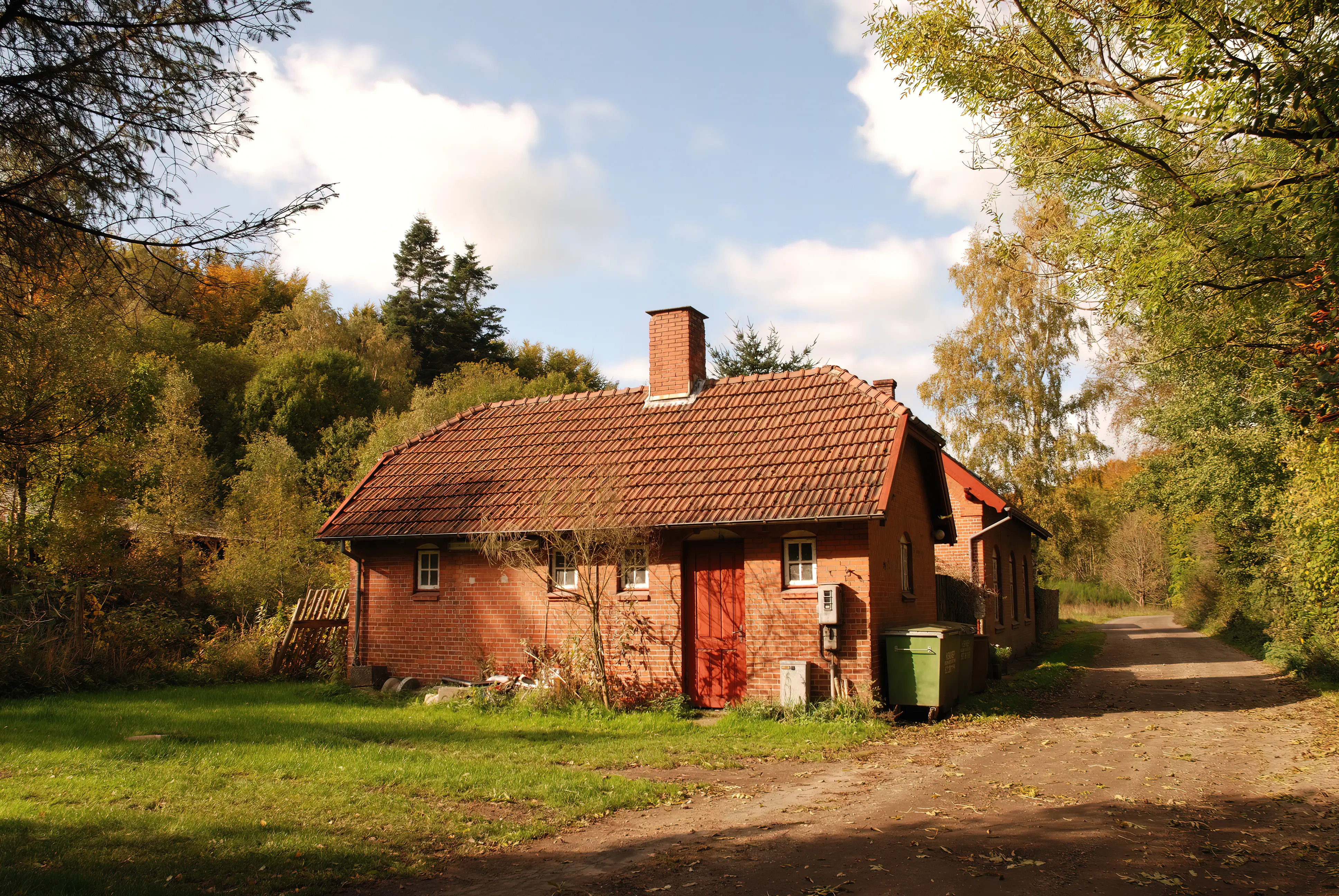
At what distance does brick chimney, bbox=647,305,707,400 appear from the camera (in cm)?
1736

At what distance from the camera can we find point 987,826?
7.35 meters

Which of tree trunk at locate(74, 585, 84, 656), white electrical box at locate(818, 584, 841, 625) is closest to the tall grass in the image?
white electrical box at locate(818, 584, 841, 625)

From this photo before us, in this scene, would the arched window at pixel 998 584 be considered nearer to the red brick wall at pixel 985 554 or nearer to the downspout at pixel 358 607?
the red brick wall at pixel 985 554

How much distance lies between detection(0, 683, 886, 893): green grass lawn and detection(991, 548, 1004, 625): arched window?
1191 cm

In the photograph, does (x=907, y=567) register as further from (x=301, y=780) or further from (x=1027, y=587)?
(x=1027, y=587)

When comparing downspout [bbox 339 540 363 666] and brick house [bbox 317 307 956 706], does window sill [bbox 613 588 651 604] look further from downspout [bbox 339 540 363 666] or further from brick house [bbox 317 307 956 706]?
downspout [bbox 339 540 363 666]

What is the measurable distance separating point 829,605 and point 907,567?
135 inches

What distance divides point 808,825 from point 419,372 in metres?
43.7

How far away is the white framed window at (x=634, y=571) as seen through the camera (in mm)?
14383

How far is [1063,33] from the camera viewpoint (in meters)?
9.46

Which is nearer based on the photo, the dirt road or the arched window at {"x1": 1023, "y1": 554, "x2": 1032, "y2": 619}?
the dirt road

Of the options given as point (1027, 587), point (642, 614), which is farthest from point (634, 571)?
point (1027, 587)

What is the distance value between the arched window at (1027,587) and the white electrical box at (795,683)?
16988 mm

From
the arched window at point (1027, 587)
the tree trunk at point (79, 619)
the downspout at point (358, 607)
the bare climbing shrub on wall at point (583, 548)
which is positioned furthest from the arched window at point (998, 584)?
the tree trunk at point (79, 619)
